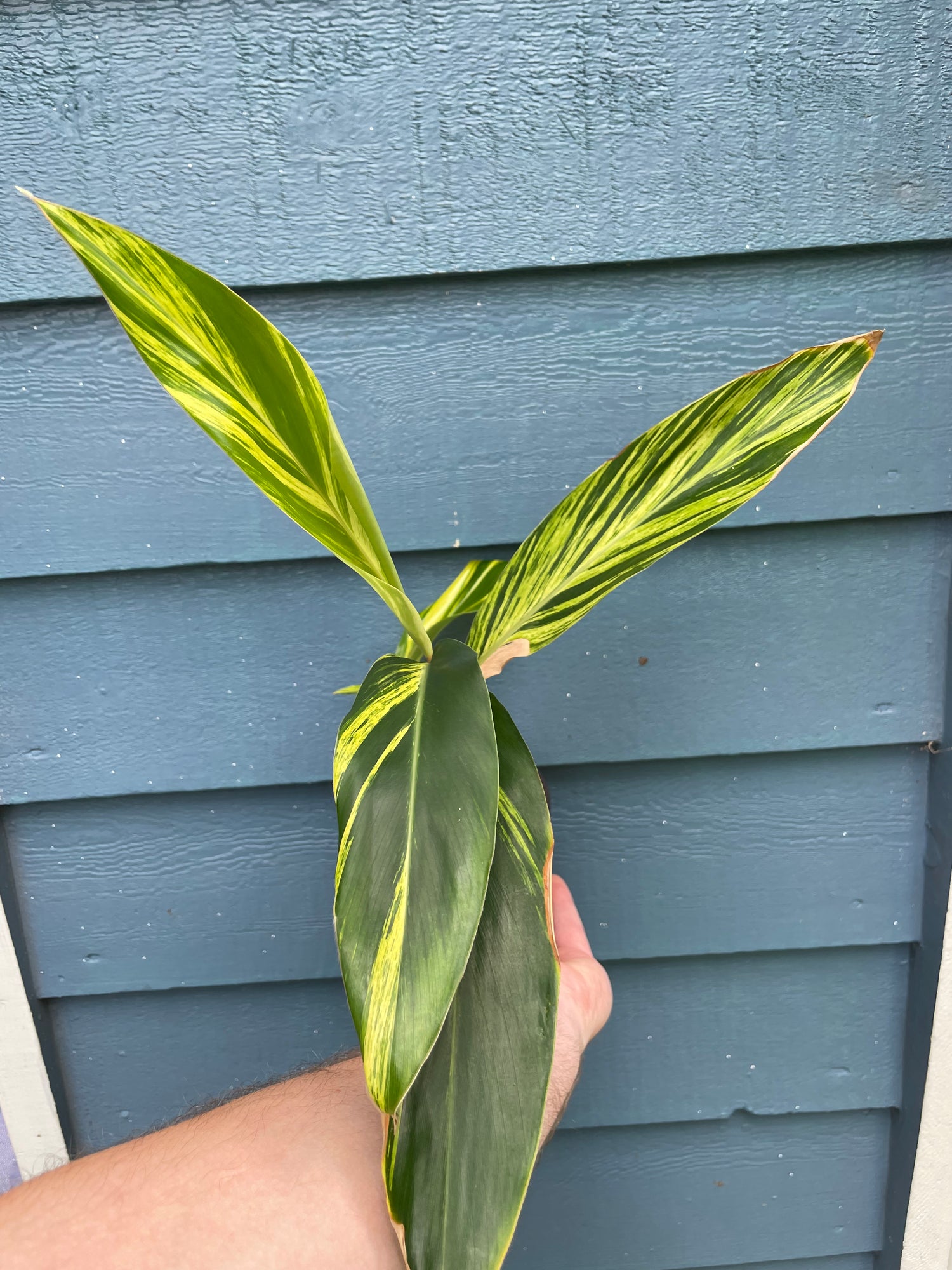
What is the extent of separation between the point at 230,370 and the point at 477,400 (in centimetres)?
31

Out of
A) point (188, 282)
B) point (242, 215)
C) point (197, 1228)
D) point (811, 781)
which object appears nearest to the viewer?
point (188, 282)

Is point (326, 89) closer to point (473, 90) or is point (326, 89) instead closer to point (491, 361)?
point (473, 90)

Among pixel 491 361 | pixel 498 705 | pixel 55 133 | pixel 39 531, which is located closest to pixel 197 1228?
pixel 498 705

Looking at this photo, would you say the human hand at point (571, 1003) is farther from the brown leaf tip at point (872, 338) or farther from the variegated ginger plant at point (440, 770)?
the brown leaf tip at point (872, 338)

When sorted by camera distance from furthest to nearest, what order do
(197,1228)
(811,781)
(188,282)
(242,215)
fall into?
(811,781), (242,215), (197,1228), (188,282)

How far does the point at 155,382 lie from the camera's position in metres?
0.60

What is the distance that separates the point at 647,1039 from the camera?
759mm

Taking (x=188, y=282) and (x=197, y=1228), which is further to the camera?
(x=197, y=1228)

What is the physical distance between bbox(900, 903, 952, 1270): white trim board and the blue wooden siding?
0.07 feet

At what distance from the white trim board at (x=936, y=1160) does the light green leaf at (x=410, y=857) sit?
0.59 m

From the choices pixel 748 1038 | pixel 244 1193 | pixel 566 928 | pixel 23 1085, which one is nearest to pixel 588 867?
pixel 566 928

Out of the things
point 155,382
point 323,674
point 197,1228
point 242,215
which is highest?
point 242,215

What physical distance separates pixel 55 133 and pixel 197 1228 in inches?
30.2

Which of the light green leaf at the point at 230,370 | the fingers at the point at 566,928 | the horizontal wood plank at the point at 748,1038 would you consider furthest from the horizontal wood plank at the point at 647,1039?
the light green leaf at the point at 230,370
